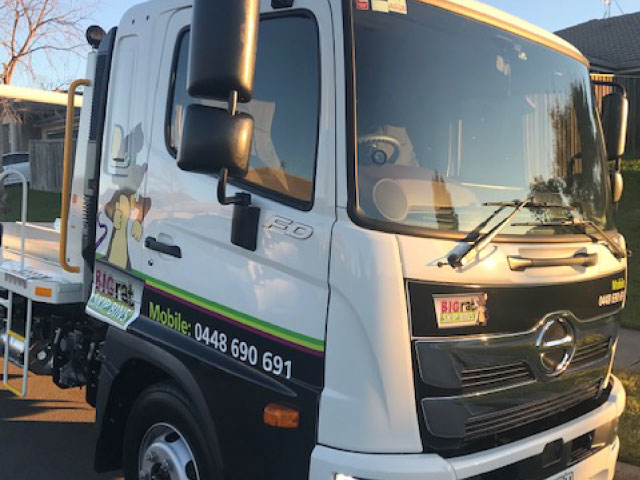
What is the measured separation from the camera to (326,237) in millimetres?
2248

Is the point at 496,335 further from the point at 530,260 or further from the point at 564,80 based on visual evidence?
the point at 564,80

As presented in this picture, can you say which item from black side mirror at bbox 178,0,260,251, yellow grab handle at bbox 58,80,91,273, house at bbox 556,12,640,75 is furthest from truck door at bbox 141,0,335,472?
house at bbox 556,12,640,75

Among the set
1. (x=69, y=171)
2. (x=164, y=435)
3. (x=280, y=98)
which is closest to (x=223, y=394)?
(x=164, y=435)

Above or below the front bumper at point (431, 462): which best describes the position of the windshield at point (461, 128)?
above

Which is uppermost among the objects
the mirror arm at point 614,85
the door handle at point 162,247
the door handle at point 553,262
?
the mirror arm at point 614,85

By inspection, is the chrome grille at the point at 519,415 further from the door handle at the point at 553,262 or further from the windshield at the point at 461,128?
the windshield at the point at 461,128

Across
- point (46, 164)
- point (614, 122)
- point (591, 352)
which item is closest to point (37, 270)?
point (46, 164)

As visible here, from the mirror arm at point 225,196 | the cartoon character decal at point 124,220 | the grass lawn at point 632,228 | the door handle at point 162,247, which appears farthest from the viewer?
the grass lawn at point 632,228

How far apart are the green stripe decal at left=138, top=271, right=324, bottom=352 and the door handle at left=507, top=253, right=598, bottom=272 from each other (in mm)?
832

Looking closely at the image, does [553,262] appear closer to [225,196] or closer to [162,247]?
[225,196]

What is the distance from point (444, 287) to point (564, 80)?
61.7 inches

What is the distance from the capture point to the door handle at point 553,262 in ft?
8.03

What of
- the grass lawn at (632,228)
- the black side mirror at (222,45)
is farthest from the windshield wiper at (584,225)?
the grass lawn at (632,228)

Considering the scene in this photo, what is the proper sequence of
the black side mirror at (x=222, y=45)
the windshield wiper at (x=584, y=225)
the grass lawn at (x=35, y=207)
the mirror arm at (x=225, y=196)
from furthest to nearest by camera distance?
the grass lawn at (x=35, y=207) < the windshield wiper at (x=584, y=225) < the mirror arm at (x=225, y=196) < the black side mirror at (x=222, y=45)
